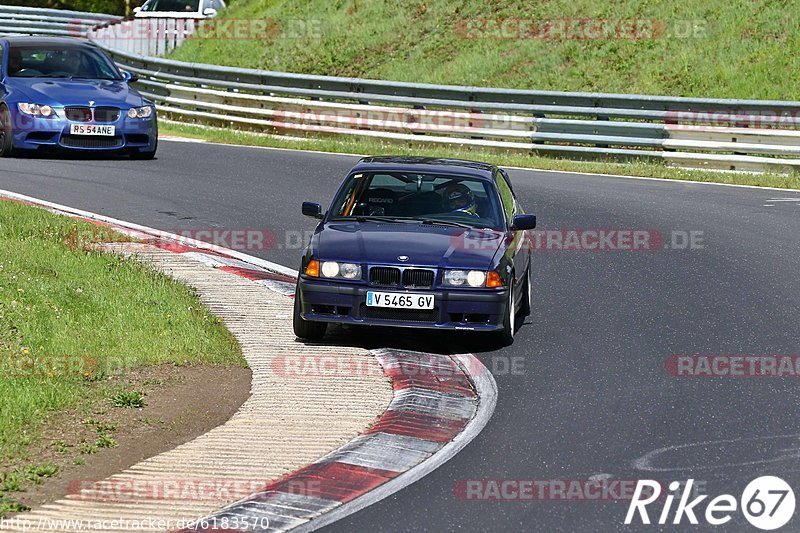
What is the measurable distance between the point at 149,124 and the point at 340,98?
22.1 ft

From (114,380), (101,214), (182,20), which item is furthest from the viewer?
(182,20)

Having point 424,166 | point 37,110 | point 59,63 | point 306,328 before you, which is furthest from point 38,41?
point 306,328

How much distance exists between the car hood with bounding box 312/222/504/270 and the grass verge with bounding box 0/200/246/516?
1.07 metres

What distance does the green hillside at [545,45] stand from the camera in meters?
28.3

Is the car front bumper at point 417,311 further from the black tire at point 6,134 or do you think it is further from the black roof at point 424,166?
the black tire at point 6,134

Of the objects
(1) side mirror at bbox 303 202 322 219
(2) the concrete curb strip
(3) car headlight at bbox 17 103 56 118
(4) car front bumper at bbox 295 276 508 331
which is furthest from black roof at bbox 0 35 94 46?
(4) car front bumper at bbox 295 276 508 331

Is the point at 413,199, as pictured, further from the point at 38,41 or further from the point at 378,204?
the point at 38,41

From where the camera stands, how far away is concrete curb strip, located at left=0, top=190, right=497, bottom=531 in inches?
241

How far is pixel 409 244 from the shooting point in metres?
9.99

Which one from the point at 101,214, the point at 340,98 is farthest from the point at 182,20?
the point at 101,214

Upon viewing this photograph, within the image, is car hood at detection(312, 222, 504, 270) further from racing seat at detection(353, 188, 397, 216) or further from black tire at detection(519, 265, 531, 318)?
black tire at detection(519, 265, 531, 318)

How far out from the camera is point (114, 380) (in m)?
8.59

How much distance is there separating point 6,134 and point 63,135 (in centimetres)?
99

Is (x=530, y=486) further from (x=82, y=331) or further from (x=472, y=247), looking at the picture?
(x=82, y=331)
